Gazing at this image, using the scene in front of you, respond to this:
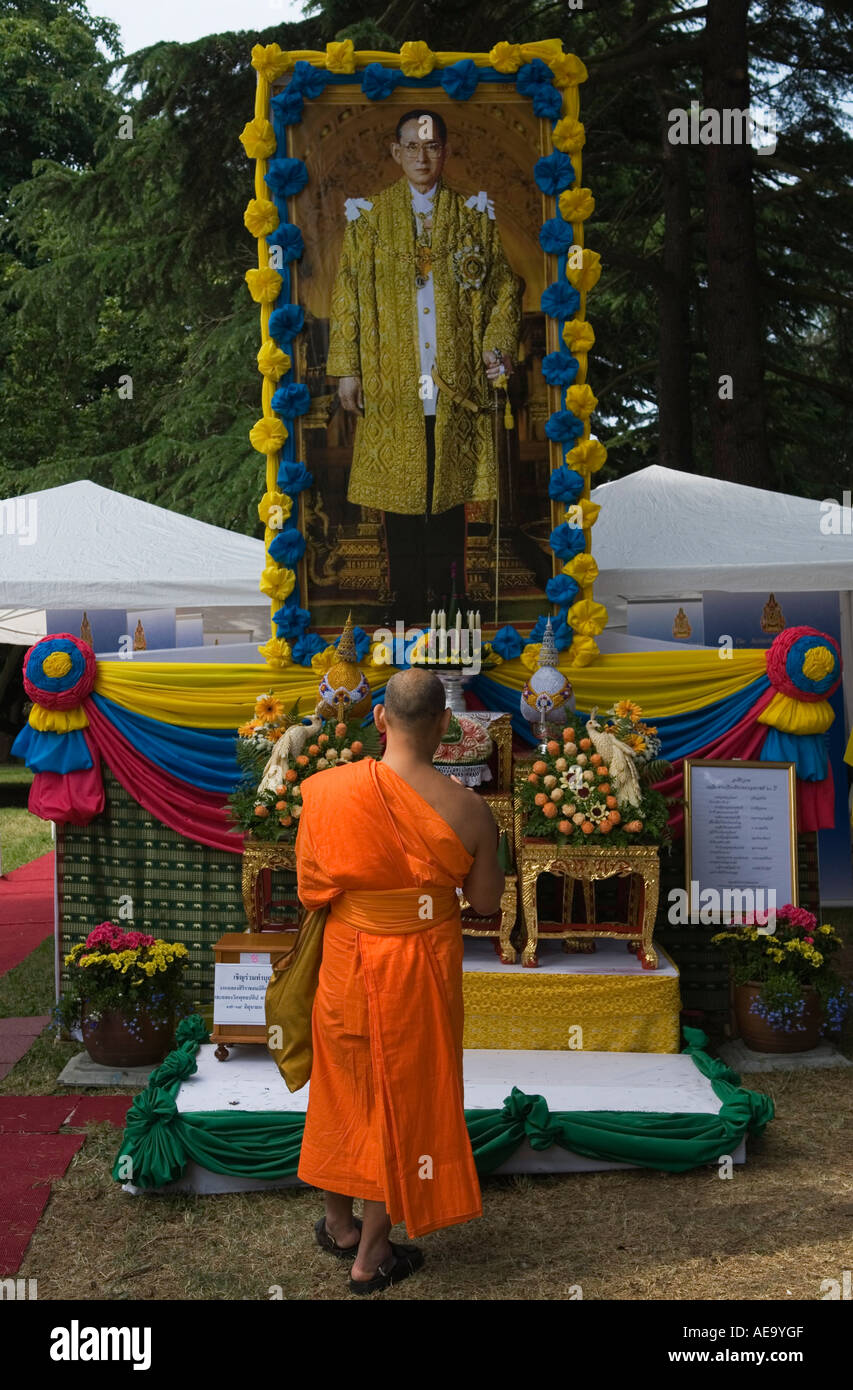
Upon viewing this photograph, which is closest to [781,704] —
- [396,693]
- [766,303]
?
[396,693]

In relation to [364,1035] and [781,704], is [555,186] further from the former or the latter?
[364,1035]

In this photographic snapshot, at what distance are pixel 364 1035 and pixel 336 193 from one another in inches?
199

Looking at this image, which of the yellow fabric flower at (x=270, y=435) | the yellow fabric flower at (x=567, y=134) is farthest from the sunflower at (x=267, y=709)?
the yellow fabric flower at (x=567, y=134)

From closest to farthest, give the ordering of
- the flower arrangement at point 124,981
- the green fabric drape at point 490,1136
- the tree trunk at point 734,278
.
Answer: the green fabric drape at point 490,1136 < the flower arrangement at point 124,981 < the tree trunk at point 734,278

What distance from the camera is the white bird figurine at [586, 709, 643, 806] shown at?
675 cm

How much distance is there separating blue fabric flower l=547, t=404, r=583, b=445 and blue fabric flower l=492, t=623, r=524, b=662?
3.51 feet

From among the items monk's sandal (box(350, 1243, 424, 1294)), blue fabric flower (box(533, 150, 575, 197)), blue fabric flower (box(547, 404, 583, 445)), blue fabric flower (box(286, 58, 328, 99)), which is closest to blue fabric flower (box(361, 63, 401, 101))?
blue fabric flower (box(286, 58, 328, 99))

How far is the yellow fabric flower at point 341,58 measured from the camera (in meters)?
7.54

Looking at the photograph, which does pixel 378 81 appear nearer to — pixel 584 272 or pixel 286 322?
pixel 286 322

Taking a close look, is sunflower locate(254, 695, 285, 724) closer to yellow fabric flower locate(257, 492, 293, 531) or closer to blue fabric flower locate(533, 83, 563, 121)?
yellow fabric flower locate(257, 492, 293, 531)

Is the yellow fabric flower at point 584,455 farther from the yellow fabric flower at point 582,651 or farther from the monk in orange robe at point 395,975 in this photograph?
the monk in orange robe at point 395,975

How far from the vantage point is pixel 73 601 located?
8125 millimetres

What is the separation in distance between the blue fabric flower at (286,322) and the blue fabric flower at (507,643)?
1.98 meters

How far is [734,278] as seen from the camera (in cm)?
1237
